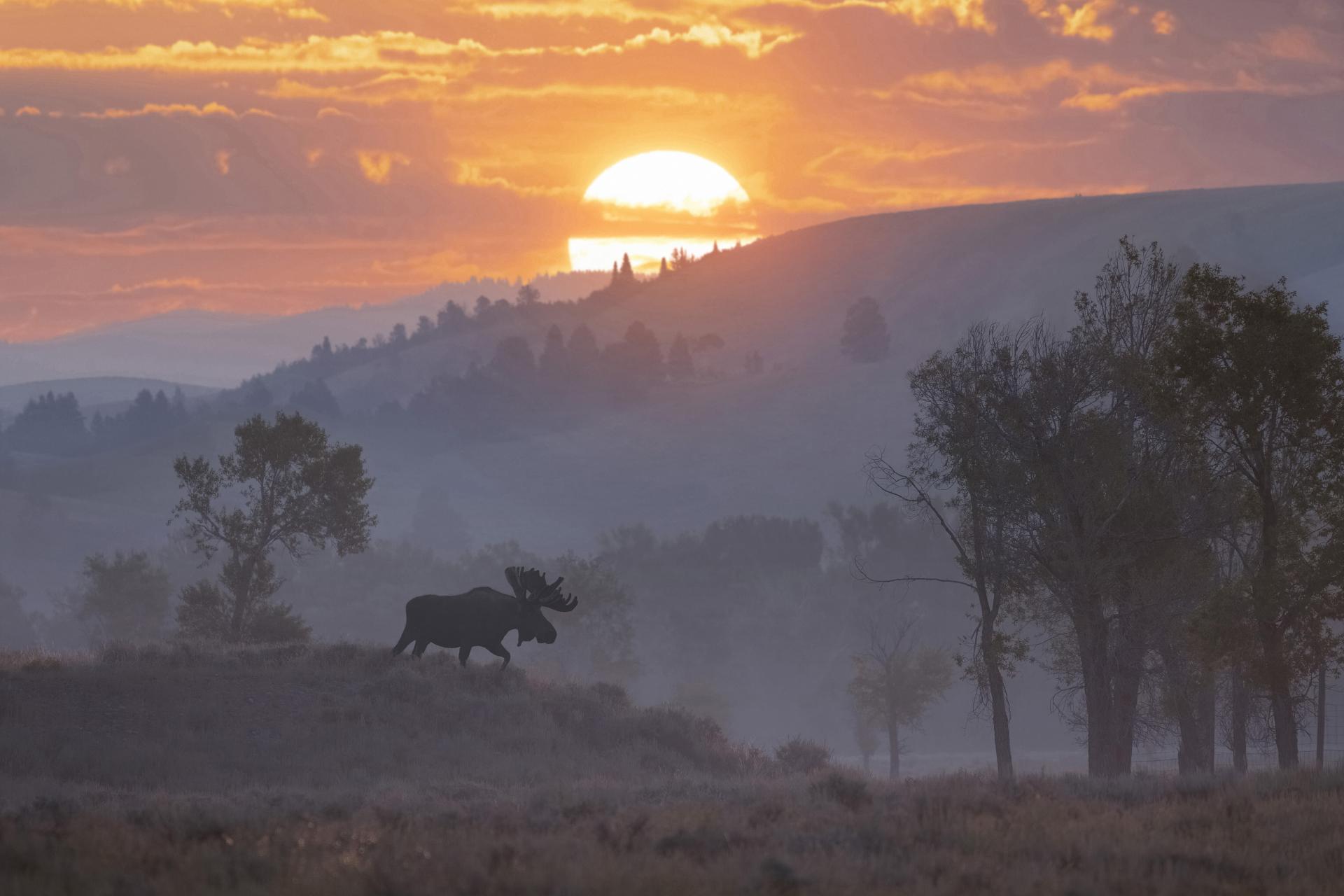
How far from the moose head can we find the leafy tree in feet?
332

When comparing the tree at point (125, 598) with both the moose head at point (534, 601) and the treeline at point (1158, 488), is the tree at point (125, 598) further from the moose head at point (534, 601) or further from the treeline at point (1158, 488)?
the treeline at point (1158, 488)

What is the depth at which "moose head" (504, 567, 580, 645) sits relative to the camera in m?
38.6

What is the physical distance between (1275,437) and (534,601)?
20063 millimetres

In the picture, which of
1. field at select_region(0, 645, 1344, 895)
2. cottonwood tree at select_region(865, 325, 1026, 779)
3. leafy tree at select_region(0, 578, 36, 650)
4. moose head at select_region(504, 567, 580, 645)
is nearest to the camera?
field at select_region(0, 645, 1344, 895)

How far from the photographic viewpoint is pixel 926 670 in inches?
3260

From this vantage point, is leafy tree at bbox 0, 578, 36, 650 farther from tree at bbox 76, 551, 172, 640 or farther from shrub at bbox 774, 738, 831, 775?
shrub at bbox 774, 738, 831, 775

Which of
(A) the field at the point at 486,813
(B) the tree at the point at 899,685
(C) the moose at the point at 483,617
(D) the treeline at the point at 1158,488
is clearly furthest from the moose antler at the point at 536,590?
(B) the tree at the point at 899,685

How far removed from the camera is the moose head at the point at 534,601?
38625 mm

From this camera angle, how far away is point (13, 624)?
131 meters

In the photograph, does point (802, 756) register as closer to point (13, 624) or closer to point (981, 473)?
point (981, 473)

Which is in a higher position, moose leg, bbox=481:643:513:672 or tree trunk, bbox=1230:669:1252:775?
moose leg, bbox=481:643:513:672

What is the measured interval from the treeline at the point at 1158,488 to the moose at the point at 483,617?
10.1 metres

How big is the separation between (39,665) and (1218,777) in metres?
26.8

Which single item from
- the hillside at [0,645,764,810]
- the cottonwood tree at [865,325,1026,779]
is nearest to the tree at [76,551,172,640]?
the hillside at [0,645,764,810]
